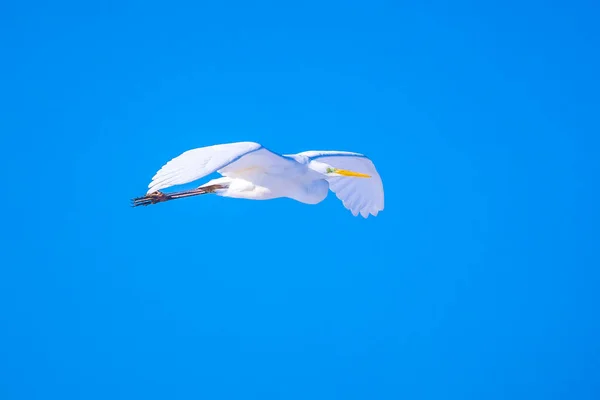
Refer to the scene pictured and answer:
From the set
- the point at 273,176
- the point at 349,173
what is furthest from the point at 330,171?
the point at 273,176

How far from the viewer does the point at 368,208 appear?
8.92 meters

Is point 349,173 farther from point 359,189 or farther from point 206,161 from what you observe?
point 206,161

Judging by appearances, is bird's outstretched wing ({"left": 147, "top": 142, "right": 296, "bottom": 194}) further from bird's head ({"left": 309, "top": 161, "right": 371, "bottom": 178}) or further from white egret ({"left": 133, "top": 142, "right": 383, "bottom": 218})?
bird's head ({"left": 309, "top": 161, "right": 371, "bottom": 178})

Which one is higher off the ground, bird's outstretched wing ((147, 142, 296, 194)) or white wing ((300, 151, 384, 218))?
white wing ((300, 151, 384, 218))

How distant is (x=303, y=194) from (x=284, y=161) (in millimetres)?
482

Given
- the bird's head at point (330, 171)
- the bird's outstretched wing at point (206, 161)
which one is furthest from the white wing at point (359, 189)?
the bird's outstretched wing at point (206, 161)

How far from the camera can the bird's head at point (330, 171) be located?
8062 millimetres

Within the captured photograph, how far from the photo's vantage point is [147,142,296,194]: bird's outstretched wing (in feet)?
21.0

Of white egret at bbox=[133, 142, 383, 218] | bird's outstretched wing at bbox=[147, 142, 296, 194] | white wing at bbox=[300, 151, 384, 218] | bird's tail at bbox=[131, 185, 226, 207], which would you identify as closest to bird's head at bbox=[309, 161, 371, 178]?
white egret at bbox=[133, 142, 383, 218]

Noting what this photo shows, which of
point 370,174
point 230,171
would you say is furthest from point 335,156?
point 230,171

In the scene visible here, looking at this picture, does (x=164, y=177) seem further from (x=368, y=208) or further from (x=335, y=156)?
(x=368, y=208)

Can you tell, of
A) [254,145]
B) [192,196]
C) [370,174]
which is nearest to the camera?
[254,145]

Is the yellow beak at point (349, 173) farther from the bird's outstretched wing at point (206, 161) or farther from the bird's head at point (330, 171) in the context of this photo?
the bird's outstretched wing at point (206, 161)

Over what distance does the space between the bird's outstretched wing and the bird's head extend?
54 centimetres
